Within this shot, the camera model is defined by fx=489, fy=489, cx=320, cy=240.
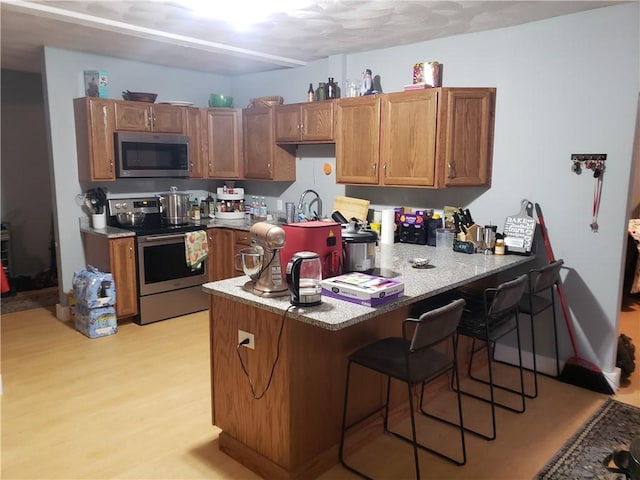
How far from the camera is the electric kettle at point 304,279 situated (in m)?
2.09

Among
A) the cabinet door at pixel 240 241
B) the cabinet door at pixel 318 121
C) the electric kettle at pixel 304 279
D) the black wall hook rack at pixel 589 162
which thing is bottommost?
the cabinet door at pixel 240 241

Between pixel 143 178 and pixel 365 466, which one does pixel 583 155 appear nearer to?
pixel 365 466

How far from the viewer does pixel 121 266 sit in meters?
4.30

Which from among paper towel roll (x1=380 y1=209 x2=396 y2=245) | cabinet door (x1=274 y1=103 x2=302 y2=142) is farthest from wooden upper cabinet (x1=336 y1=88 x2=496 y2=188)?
cabinet door (x1=274 y1=103 x2=302 y2=142)

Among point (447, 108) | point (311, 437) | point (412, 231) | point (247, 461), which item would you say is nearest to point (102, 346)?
point (247, 461)

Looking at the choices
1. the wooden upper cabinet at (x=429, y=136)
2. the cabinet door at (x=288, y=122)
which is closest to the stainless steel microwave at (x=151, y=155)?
the cabinet door at (x=288, y=122)

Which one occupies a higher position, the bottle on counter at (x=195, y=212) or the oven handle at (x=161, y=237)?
the bottle on counter at (x=195, y=212)

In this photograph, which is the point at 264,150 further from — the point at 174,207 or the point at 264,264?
the point at 264,264

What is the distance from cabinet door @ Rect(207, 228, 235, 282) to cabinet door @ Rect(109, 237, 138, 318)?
2.55ft

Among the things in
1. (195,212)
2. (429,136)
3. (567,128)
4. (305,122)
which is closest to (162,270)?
(195,212)

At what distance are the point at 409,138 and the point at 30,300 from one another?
431cm

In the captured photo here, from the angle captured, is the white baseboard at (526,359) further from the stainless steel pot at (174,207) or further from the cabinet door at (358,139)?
the stainless steel pot at (174,207)

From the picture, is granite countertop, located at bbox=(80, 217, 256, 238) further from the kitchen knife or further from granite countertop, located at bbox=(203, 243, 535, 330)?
the kitchen knife

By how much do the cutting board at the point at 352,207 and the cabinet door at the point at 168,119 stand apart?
5.73ft
